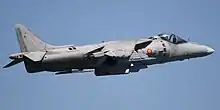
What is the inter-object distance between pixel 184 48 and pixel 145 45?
4.06 m

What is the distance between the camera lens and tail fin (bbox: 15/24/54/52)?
45.0 meters

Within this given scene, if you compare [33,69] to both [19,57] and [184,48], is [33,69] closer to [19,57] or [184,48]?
[19,57]

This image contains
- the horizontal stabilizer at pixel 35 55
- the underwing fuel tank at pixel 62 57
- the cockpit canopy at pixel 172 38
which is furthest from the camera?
the cockpit canopy at pixel 172 38

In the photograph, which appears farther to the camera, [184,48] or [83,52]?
[184,48]

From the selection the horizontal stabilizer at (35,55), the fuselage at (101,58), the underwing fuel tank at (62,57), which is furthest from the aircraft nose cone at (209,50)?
the horizontal stabilizer at (35,55)

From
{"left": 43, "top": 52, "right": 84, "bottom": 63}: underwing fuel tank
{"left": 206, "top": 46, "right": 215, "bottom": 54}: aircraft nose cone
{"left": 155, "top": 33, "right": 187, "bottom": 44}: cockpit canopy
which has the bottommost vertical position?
{"left": 206, "top": 46, "right": 215, "bottom": 54}: aircraft nose cone

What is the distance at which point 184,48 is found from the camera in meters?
46.8

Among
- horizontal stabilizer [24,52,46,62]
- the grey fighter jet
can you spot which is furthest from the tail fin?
horizontal stabilizer [24,52,46,62]

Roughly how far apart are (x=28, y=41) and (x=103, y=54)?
6.83 meters

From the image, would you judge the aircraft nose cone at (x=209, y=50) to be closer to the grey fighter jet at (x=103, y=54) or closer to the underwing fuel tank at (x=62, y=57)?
the grey fighter jet at (x=103, y=54)

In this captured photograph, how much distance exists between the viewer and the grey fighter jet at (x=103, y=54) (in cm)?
4309

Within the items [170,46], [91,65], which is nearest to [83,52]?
[91,65]

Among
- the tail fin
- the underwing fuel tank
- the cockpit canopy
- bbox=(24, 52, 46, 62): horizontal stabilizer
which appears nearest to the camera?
the underwing fuel tank

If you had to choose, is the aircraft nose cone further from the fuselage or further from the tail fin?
the tail fin
